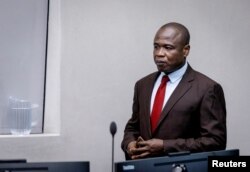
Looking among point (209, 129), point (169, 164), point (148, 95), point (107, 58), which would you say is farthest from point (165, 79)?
point (169, 164)

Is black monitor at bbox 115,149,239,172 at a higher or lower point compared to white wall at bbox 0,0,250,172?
lower

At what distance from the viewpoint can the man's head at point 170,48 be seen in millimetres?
2311

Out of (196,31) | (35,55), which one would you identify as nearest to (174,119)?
(196,31)

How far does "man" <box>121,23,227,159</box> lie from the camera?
214cm

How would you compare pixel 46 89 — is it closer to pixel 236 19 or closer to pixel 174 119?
pixel 174 119

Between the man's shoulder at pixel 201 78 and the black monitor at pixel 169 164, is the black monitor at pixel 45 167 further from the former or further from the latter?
the man's shoulder at pixel 201 78

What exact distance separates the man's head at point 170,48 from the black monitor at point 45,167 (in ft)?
3.51

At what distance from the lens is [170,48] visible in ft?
7.63

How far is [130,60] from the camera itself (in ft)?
10.3

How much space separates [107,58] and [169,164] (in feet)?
5.94

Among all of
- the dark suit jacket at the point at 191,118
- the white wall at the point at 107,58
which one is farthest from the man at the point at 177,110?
the white wall at the point at 107,58

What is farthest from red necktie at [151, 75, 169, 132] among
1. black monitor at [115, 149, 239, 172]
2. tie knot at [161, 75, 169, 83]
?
black monitor at [115, 149, 239, 172]

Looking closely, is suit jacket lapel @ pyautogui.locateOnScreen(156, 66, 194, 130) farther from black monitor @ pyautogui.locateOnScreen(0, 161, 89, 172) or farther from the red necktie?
black monitor @ pyautogui.locateOnScreen(0, 161, 89, 172)

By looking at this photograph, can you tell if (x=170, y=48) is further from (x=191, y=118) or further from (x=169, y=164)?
(x=169, y=164)
